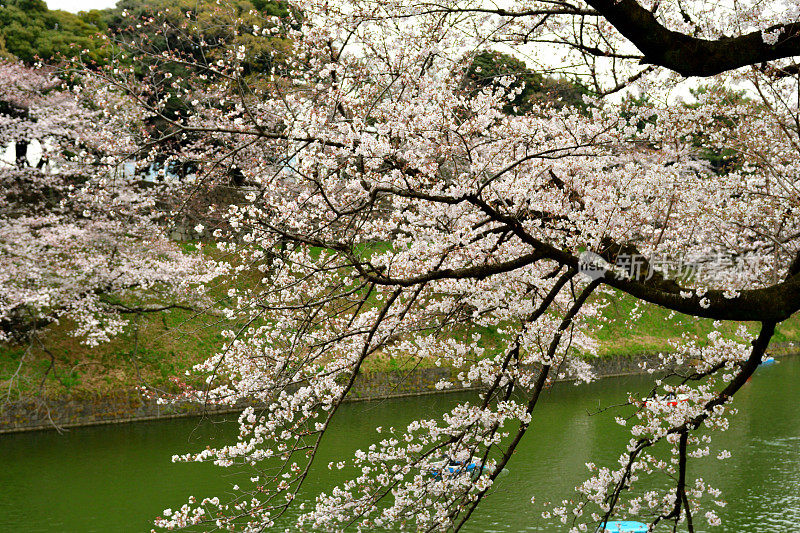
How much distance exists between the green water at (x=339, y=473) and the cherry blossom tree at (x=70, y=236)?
2.84m

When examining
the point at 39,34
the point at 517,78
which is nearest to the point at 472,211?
the point at 517,78

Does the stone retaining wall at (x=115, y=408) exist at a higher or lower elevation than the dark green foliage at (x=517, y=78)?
lower

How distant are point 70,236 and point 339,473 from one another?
8820mm

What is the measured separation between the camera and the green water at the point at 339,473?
28.8 feet

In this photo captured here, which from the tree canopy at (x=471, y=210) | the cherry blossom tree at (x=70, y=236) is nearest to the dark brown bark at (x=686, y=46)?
the tree canopy at (x=471, y=210)

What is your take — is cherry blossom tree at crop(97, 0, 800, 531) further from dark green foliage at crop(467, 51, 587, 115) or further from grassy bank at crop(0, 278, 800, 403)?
grassy bank at crop(0, 278, 800, 403)

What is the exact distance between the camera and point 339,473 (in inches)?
406

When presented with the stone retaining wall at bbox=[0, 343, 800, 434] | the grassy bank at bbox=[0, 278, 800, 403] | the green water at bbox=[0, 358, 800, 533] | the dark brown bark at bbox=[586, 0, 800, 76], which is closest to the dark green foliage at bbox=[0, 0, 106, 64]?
the grassy bank at bbox=[0, 278, 800, 403]

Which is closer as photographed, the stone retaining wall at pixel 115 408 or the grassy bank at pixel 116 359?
the stone retaining wall at pixel 115 408

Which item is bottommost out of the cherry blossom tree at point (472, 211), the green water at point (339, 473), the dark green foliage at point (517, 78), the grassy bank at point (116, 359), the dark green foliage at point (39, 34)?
the green water at point (339, 473)

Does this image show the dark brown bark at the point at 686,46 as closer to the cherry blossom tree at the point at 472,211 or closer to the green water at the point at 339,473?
the cherry blossom tree at the point at 472,211

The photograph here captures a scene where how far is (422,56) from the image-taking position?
489cm

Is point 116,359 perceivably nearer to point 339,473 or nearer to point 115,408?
point 115,408

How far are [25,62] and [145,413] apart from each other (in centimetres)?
1129
